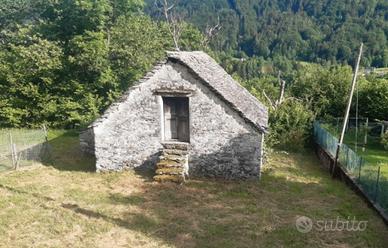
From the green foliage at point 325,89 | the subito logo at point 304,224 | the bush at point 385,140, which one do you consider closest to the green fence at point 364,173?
the subito logo at point 304,224

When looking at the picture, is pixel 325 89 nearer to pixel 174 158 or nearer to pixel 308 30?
pixel 174 158

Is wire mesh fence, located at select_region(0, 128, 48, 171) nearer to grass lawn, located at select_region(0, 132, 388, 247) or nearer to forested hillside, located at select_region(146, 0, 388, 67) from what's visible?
grass lawn, located at select_region(0, 132, 388, 247)

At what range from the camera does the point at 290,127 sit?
23438mm

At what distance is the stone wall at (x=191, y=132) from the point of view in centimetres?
1633

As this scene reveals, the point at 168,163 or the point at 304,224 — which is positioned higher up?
the point at 168,163

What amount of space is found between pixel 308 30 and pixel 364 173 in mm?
149045

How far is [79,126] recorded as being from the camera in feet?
88.6

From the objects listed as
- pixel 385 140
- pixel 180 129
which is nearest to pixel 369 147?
pixel 385 140

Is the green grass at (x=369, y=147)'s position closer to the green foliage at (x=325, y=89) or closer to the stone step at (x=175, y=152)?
the green foliage at (x=325, y=89)

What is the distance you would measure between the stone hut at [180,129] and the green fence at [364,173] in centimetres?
390

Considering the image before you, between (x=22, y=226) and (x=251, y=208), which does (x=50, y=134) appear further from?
(x=251, y=208)

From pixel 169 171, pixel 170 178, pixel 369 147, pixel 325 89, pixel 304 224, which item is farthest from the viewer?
pixel 325 89

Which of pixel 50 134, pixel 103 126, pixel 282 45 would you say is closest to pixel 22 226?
pixel 103 126

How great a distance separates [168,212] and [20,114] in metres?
18.2
